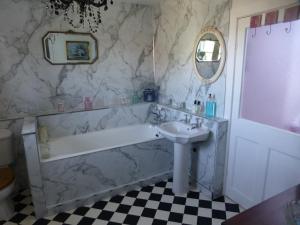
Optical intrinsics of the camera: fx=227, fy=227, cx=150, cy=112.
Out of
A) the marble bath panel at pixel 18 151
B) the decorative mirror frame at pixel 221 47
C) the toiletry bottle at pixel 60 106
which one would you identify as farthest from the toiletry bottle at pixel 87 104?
the decorative mirror frame at pixel 221 47

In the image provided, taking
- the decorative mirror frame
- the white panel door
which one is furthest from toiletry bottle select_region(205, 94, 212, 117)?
the white panel door

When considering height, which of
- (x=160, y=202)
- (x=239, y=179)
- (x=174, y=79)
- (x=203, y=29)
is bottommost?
(x=160, y=202)

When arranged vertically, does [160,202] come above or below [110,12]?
below

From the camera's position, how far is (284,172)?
1998 millimetres

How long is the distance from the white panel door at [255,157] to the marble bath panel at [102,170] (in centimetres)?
90

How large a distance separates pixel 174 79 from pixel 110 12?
1.27 m

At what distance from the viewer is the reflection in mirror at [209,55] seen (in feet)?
8.05

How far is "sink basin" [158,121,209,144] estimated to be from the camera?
2.38 metres

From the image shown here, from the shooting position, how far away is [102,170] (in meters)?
2.57

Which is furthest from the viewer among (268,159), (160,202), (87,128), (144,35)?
(144,35)

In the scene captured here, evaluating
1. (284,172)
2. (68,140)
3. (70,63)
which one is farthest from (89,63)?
(284,172)

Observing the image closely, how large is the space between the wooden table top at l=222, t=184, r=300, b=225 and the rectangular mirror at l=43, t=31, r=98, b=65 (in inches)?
104

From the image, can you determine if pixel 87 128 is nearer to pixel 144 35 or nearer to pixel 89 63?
Result: pixel 89 63

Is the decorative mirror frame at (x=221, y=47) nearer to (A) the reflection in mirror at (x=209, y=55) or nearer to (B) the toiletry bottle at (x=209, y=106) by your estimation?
(A) the reflection in mirror at (x=209, y=55)
